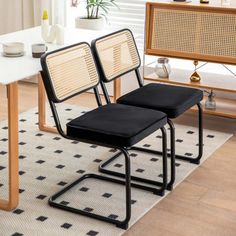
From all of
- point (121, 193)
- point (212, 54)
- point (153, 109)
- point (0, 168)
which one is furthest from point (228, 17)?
point (0, 168)

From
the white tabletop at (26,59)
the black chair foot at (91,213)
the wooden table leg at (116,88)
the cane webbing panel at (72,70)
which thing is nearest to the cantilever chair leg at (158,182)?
the black chair foot at (91,213)

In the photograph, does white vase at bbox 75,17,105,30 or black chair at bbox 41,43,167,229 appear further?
white vase at bbox 75,17,105,30

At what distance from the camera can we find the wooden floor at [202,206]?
3201 mm

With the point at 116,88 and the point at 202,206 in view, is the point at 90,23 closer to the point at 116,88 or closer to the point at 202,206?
the point at 116,88

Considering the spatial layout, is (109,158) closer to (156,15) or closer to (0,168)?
(0,168)

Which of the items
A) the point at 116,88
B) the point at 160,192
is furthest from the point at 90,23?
the point at 160,192

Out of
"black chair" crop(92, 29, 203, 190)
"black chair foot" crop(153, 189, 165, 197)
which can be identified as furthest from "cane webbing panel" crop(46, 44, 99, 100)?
"black chair foot" crop(153, 189, 165, 197)

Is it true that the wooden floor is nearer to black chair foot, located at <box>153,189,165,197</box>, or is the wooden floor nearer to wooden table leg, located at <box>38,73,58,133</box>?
black chair foot, located at <box>153,189,165,197</box>

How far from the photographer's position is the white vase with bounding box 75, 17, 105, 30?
5137 mm

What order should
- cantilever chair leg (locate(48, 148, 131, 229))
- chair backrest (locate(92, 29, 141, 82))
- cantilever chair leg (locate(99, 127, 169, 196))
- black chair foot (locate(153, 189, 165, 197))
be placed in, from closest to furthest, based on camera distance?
cantilever chair leg (locate(48, 148, 131, 229)), cantilever chair leg (locate(99, 127, 169, 196)), black chair foot (locate(153, 189, 165, 197)), chair backrest (locate(92, 29, 141, 82))

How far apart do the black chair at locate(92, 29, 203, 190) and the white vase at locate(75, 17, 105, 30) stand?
1224mm

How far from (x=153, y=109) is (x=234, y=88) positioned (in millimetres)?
1180

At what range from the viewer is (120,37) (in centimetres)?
388

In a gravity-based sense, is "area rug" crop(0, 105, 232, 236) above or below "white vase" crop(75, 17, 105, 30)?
below
